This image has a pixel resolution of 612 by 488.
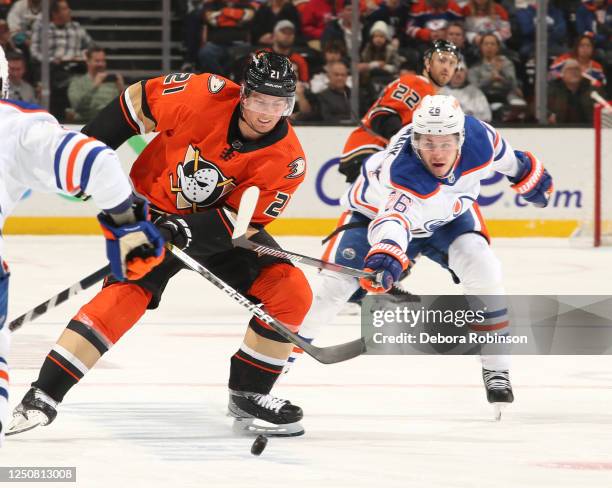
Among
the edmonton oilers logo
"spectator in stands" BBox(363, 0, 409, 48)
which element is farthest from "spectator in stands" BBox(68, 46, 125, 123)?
the edmonton oilers logo

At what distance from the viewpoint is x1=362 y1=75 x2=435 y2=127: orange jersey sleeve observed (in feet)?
18.6

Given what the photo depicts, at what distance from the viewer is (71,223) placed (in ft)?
28.0

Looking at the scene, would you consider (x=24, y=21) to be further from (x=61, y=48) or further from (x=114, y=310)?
(x=114, y=310)

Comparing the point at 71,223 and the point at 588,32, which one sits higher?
the point at 588,32

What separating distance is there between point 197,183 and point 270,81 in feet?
1.06

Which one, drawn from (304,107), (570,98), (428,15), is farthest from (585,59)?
(304,107)

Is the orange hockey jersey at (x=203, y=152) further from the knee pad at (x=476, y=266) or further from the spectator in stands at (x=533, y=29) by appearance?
the spectator in stands at (x=533, y=29)

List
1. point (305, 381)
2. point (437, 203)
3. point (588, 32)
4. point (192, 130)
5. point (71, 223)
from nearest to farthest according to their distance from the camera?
point (192, 130) → point (437, 203) → point (305, 381) → point (71, 223) → point (588, 32)

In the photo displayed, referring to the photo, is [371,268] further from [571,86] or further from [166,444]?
[571,86]

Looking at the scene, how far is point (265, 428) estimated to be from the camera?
334 cm

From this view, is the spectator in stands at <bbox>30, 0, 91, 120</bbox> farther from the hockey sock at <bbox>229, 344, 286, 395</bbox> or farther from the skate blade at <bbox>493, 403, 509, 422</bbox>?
the skate blade at <bbox>493, 403, 509, 422</bbox>

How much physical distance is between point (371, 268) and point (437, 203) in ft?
1.02

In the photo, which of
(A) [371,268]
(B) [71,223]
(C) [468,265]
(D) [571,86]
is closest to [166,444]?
(A) [371,268]

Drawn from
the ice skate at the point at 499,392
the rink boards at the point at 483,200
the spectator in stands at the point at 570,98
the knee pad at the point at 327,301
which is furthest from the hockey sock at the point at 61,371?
the spectator in stands at the point at 570,98
